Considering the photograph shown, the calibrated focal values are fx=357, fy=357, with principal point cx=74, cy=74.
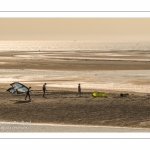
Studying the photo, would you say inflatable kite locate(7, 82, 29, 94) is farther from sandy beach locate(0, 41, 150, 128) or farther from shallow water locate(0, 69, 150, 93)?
shallow water locate(0, 69, 150, 93)

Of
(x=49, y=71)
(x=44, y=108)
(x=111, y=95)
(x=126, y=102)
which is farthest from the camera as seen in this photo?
(x=49, y=71)

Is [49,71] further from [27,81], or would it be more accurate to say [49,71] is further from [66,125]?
[66,125]

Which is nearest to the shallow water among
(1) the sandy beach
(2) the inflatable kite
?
(1) the sandy beach

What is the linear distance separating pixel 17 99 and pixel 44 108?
378cm

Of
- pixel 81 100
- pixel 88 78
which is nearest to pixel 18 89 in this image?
pixel 81 100

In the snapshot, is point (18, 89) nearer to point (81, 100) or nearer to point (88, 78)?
point (81, 100)

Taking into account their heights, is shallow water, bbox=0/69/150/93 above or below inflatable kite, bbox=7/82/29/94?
above

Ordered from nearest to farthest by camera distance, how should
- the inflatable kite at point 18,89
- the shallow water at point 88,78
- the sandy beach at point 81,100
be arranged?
the sandy beach at point 81,100 → the inflatable kite at point 18,89 → the shallow water at point 88,78

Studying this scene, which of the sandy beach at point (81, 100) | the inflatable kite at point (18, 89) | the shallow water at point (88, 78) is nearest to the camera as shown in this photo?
the sandy beach at point (81, 100)

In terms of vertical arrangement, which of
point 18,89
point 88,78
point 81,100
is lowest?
point 81,100

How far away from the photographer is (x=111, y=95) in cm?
2955

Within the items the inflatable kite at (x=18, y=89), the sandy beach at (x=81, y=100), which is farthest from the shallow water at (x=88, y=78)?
the inflatable kite at (x=18, y=89)

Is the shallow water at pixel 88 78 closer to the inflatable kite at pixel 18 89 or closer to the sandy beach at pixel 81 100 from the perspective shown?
the sandy beach at pixel 81 100
